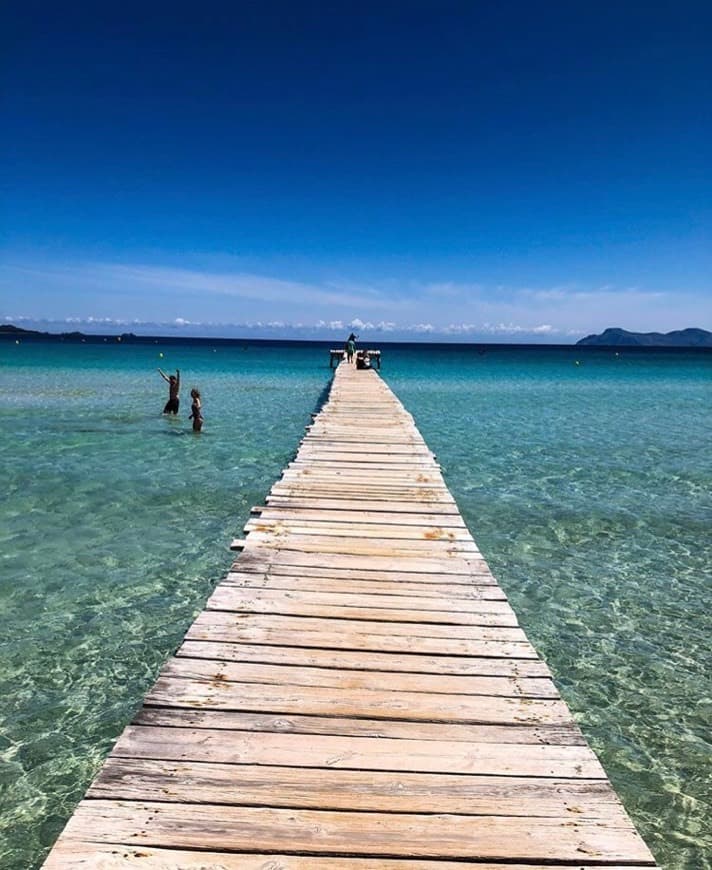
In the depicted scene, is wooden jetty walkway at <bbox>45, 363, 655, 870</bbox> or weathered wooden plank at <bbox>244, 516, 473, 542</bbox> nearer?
wooden jetty walkway at <bbox>45, 363, 655, 870</bbox>

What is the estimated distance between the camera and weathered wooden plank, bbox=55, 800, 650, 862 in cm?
246

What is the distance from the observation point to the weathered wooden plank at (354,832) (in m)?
2.46

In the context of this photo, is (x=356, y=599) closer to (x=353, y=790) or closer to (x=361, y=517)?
(x=353, y=790)

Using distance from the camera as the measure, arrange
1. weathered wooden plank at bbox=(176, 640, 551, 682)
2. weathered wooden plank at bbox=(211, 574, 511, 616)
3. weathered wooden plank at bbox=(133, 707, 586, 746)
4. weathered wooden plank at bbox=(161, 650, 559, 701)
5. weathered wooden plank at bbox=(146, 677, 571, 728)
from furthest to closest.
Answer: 1. weathered wooden plank at bbox=(211, 574, 511, 616)
2. weathered wooden plank at bbox=(176, 640, 551, 682)
3. weathered wooden plank at bbox=(161, 650, 559, 701)
4. weathered wooden plank at bbox=(146, 677, 571, 728)
5. weathered wooden plank at bbox=(133, 707, 586, 746)

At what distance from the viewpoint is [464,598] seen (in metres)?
4.96

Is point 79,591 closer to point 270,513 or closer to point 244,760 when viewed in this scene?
point 270,513

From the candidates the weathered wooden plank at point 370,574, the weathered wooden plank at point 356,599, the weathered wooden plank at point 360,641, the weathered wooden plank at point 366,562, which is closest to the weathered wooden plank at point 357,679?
the weathered wooden plank at point 360,641

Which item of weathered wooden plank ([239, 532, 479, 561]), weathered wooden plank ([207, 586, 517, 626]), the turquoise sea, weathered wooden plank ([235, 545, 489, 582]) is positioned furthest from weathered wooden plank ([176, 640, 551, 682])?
weathered wooden plank ([239, 532, 479, 561])

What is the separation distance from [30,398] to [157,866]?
30.0m

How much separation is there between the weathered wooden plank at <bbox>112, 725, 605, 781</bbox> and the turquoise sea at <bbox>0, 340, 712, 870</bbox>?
160 cm

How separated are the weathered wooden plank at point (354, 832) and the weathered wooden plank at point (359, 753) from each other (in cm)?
31

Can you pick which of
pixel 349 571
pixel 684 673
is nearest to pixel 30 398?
pixel 349 571

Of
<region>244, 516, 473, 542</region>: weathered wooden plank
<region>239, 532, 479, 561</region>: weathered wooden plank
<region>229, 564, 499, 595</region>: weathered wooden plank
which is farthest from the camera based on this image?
<region>244, 516, 473, 542</region>: weathered wooden plank

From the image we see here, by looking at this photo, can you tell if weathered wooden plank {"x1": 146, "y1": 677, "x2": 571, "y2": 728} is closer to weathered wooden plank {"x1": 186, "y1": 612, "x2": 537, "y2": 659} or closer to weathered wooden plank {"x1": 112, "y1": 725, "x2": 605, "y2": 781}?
weathered wooden plank {"x1": 112, "y1": 725, "x2": 605, "y2": 781}
